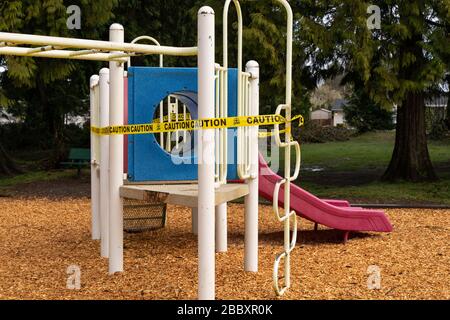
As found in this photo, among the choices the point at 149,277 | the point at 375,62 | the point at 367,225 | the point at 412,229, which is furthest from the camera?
the point at 375,62

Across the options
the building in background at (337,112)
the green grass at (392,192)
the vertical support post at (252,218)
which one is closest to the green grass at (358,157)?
the green grass at (392,192)

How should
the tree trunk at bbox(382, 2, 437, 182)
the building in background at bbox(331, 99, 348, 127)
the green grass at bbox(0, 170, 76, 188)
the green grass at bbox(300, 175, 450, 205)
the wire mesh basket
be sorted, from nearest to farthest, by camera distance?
the wire mesh basket
the green grass at bbox(300, 175, 450, 205)
the tree trunk at bbox(382, 2, 437, 182)
the green grass at bbox(0, 170, 76, 188)
the building in background at bbox(331, 99, 348, 127)

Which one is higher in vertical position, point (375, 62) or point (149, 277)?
point (375, 62)

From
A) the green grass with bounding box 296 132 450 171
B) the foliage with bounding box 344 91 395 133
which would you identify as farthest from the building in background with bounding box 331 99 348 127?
the green grass with bounding box 296 132 450 171

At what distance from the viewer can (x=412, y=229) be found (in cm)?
791

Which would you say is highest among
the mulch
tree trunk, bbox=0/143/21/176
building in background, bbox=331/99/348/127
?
building in background, bbox=331/99/348/127

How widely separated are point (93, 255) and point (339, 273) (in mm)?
2492

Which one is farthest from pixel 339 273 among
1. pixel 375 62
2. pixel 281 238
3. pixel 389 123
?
pixel 389 123

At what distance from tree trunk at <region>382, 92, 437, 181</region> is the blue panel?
8811mm

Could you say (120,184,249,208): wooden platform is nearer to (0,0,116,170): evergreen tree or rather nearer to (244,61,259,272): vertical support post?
(244,61,259,272): vertical support post

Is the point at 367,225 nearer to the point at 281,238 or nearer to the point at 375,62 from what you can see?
the point at 281,238

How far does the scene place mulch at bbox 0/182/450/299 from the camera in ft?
15.6
